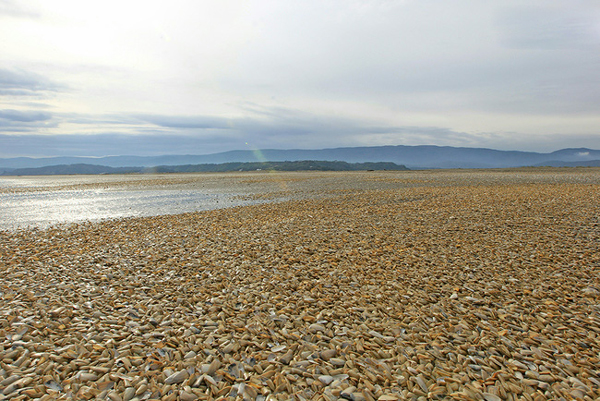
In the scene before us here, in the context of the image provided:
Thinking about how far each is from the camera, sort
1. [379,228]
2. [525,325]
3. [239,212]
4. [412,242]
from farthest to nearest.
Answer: [239,212] < [379,228] < [412,242] < [525,325]

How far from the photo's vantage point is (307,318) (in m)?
4.62

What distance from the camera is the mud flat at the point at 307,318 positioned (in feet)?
10.9

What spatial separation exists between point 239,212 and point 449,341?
39.8 ft

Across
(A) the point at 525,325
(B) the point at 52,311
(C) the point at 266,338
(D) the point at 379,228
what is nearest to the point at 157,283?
(B) the point at 52,311

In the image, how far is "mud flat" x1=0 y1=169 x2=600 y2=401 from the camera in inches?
130

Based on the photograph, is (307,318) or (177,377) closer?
(177,377)

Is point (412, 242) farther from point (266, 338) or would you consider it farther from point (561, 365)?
point (266, 338)

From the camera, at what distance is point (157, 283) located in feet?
19.8

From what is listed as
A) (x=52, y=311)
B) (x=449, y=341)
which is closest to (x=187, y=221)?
(x=52, y=311)

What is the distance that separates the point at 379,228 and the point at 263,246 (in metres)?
4.14

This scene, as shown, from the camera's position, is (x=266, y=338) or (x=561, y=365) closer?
(x=561, y=365)

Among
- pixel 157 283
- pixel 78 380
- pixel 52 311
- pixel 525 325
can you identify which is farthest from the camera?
pixel 157 283

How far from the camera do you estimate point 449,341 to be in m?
4.02

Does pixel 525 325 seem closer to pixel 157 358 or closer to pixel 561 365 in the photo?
pixel 561 365
